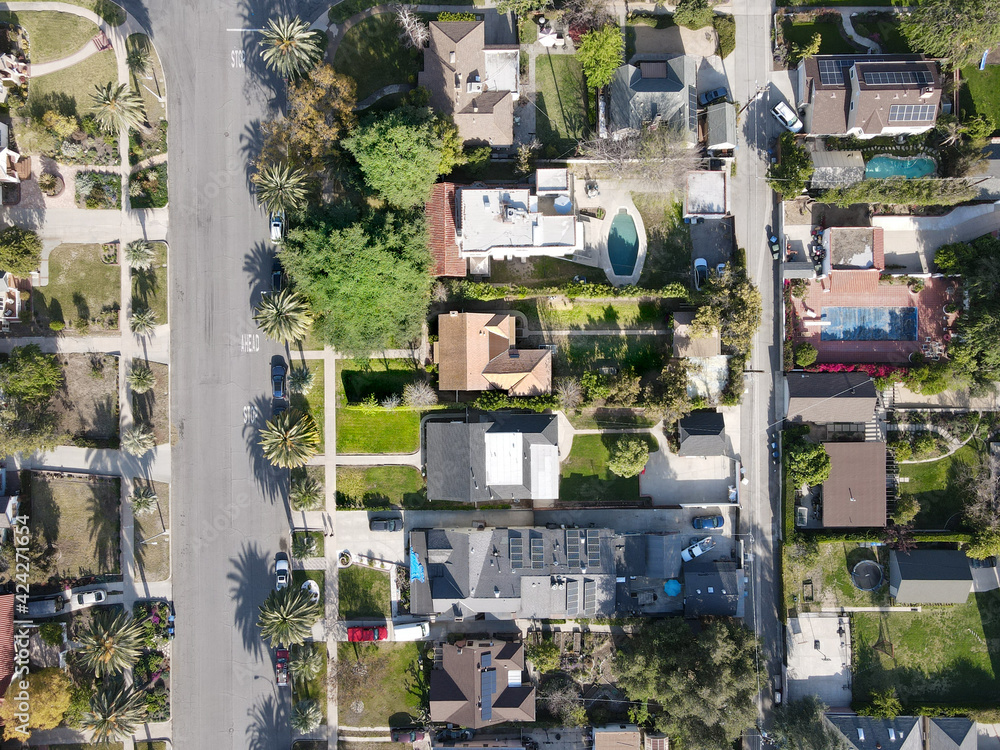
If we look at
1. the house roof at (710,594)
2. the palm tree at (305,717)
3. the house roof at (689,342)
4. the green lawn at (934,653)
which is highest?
the house roof at (689,342)

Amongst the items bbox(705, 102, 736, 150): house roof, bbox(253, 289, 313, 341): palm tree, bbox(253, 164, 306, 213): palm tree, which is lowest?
bbox(253, 289, 313, 341): palm tree

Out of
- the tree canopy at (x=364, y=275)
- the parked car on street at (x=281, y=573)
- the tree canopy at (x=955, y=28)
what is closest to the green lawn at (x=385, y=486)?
the parked car on street at (x=281, y=573)

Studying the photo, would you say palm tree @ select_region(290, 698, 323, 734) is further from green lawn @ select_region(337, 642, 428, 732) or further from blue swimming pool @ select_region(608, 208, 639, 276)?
blue swimming pool @ select_region(608, 208, 639, 276)

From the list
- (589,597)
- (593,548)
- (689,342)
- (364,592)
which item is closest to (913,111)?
(689,342)

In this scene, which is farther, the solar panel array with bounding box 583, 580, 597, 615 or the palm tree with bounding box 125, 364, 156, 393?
the palm tree with bounding box 125, 364, 156, 393

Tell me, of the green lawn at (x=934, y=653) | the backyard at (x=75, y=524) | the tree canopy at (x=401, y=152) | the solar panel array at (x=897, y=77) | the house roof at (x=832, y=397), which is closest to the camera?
the tree canopy at (x=401, y=152)

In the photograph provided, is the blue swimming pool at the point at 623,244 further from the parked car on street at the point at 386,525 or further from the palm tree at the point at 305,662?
the palm tree at the point at 305,662

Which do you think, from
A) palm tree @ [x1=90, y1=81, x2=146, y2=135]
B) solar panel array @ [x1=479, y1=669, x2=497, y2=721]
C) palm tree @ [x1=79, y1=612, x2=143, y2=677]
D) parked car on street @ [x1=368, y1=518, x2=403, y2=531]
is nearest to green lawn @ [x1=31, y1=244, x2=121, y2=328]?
palm tree @ [x1=90, y1=81, x2=146, y2=135]
